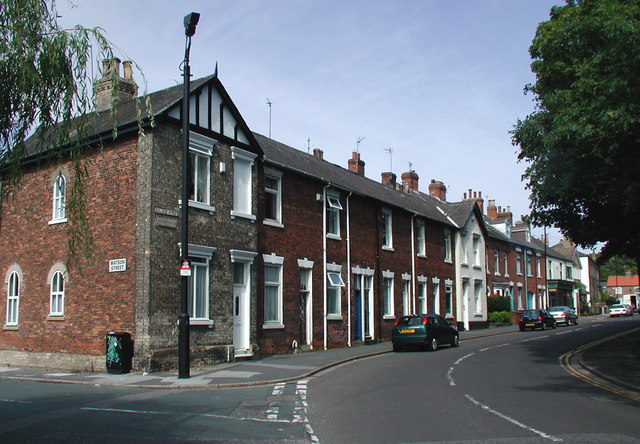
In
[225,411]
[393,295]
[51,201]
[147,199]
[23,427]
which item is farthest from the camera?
[393,295]

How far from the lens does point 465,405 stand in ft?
37.1

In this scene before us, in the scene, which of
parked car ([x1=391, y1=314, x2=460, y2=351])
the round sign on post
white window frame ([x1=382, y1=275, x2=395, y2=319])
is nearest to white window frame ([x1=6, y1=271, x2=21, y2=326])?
the round sign on post

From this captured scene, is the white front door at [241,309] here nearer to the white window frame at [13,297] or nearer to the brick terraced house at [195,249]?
the brick terraced house at [195,249]

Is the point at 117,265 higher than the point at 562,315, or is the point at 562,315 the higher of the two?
the point at 117,265

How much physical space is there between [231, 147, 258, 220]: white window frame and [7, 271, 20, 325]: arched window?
7.86m

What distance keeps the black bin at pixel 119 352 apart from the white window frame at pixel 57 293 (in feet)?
11.1

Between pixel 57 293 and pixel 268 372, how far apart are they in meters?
7.50

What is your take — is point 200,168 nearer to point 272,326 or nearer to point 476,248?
point 272,326

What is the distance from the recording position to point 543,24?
17.5 m

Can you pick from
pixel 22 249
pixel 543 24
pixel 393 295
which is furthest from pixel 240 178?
pixel 393 295

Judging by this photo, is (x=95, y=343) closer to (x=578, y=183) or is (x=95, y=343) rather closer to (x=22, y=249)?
(x=22, y=249)

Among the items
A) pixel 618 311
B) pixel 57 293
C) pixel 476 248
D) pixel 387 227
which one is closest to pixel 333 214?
pixel 387 227

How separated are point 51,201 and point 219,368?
8050mm

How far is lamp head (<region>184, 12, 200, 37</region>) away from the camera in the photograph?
15195 millimetres
